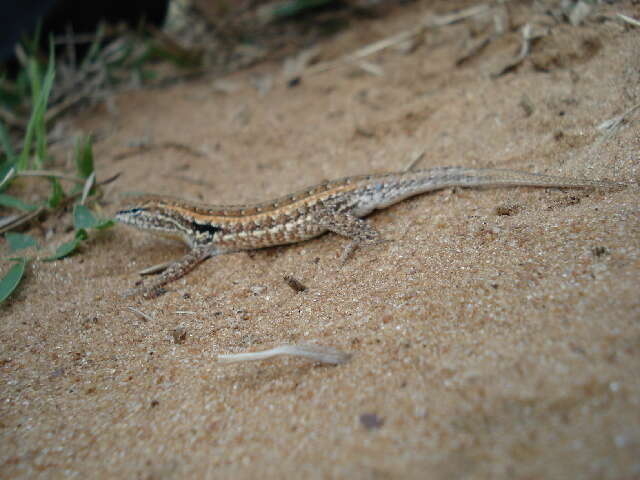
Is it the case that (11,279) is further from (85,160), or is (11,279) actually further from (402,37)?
(402,37)

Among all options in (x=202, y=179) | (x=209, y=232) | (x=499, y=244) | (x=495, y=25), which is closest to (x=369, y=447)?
(x=499, y=244)

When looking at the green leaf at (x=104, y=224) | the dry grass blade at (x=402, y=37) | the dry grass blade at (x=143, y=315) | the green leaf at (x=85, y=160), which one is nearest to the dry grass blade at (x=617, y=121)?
the dry grass blade at (x=402, y=37)

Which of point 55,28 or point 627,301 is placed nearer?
point 627,301

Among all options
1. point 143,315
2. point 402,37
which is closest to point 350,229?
point 143,315

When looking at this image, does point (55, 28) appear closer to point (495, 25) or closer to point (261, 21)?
Result: point (261, 21)

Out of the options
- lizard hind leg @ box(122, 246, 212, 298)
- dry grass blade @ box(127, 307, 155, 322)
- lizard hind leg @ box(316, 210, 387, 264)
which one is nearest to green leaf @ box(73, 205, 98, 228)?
lizard hind leg @ box(122, 246, 212, 298)

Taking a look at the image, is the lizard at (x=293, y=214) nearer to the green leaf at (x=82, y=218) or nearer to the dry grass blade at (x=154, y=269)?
the dry grass blade at (x=154, y=269)

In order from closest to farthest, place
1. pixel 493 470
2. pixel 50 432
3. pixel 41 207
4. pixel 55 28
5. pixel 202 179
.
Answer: pixel 493 470
pixel 50 432
pixel 41 207
pixel 202 179
pixel 55 28

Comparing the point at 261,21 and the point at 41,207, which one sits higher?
the point at 261,21
